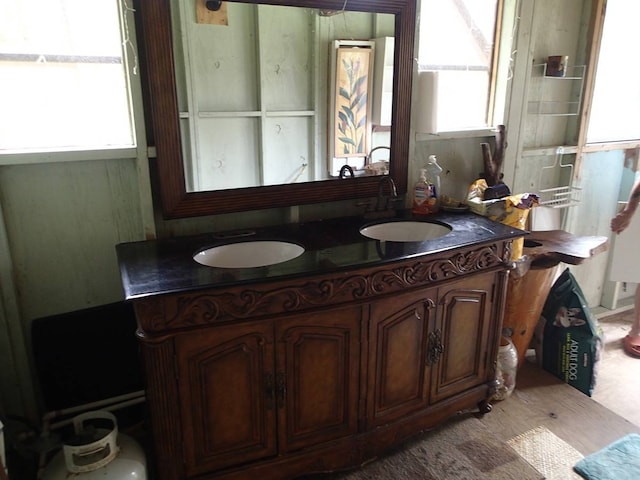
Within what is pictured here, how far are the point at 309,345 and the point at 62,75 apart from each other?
A: 49.4 inches

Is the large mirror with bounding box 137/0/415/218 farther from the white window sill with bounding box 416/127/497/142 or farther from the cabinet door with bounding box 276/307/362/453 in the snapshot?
the cabinet door with bounding box 276/307/362/453

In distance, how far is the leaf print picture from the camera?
193cm

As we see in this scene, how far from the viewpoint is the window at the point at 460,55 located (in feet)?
7.37

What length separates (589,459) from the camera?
1.95 m

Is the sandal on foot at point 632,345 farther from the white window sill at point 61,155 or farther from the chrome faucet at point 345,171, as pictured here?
the white window sill at point 61,155

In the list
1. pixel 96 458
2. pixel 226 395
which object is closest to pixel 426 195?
pixel 226 395

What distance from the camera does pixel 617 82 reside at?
114 inches

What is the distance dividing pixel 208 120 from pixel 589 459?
207 centimetres

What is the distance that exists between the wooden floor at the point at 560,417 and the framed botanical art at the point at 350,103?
136 centimetres

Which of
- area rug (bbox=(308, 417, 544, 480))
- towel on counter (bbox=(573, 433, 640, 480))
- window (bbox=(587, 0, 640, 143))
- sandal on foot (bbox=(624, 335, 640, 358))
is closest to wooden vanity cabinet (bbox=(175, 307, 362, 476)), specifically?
area rug (bbox=(308, 417, 544, 480))

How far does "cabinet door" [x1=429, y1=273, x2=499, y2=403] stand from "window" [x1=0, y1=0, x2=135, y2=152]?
4.51 feet

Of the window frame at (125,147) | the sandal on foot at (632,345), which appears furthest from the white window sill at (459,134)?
the sandal on foot at (632,345)

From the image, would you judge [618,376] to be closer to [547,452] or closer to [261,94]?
[547,452]

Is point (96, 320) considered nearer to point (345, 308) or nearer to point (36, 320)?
point (36, 320)
